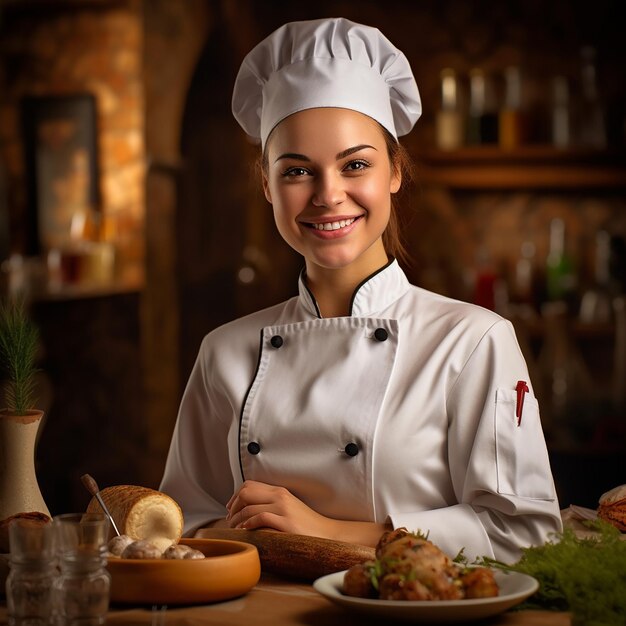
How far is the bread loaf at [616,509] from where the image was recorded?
1678mm

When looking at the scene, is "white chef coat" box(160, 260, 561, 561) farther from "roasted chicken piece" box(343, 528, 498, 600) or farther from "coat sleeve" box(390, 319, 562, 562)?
"roasted chicken piece" box(343, 528, 498, 600)

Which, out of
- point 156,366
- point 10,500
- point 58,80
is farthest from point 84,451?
point 10,500

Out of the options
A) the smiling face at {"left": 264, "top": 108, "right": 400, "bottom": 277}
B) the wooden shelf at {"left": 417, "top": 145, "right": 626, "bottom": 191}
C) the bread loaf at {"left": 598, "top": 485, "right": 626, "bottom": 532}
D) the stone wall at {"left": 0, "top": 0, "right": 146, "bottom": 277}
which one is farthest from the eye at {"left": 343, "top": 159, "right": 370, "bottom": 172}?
the wooden shelf at {"left": 417, "top": 145, "right": 626, "bottom": 191}

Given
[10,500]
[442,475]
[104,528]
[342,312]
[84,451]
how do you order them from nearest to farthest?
[104,528]
[10,500]
[442,475]
[342,312]
[84,451]

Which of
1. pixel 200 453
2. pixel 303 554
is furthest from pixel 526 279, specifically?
pixel 303 554

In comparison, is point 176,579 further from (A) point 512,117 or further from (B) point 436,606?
(A) point 512,117

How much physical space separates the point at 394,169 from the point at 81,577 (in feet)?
3.21

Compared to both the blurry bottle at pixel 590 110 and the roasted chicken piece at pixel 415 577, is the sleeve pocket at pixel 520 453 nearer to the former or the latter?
the roasted chicken piece at pixel 415 577

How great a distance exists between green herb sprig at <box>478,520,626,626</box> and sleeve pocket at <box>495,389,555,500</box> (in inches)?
8.1

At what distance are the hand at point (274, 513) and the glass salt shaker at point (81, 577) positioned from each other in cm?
39

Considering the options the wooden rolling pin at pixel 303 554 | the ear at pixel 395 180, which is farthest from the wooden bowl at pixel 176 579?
the ear at pixel 395 180

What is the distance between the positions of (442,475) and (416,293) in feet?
1.11

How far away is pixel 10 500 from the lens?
4.44 ft

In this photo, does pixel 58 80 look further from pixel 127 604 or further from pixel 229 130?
pixel 127 604
